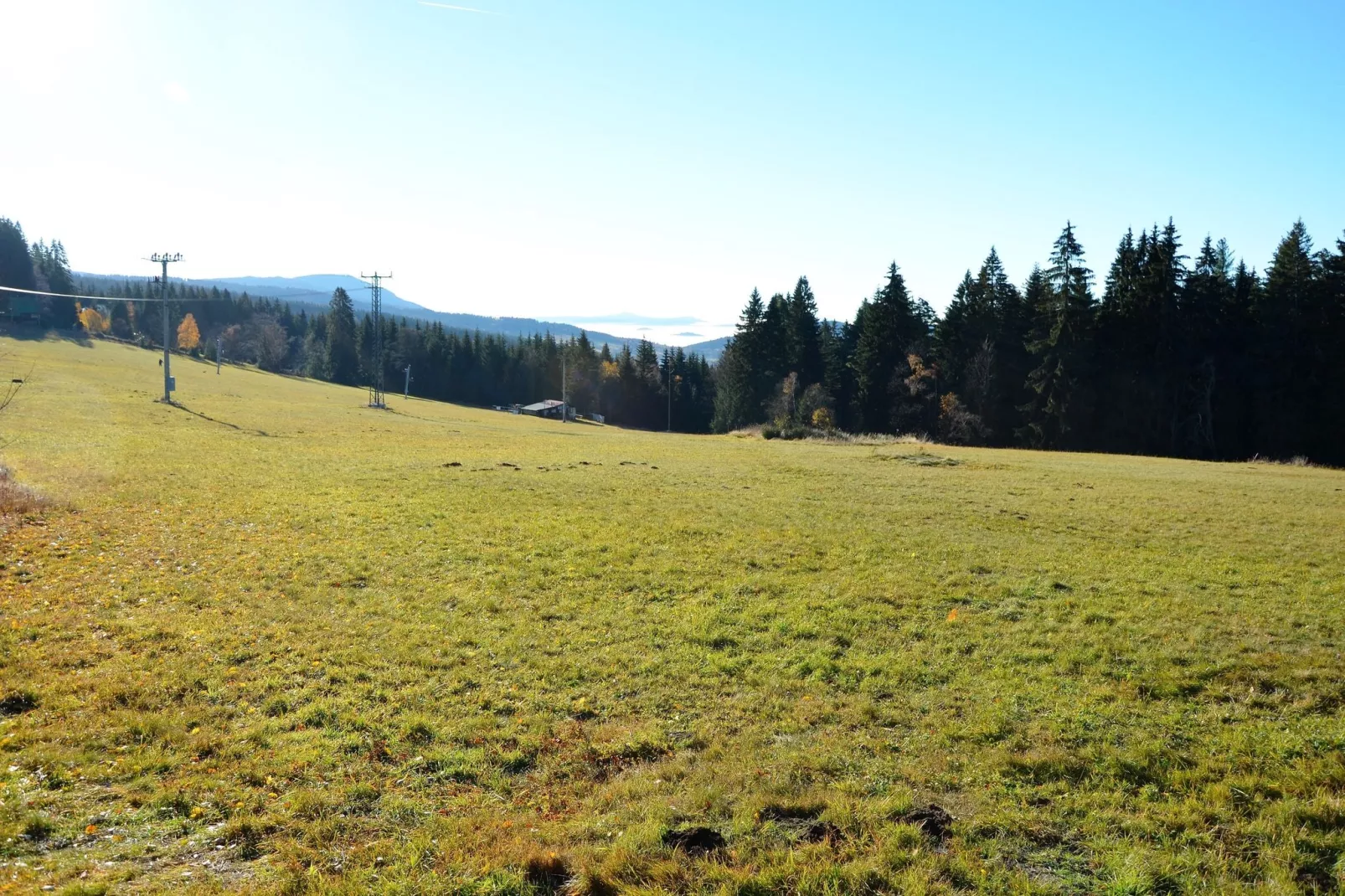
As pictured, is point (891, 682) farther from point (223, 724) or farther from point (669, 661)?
point (223, 724)

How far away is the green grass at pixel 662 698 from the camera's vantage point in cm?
571

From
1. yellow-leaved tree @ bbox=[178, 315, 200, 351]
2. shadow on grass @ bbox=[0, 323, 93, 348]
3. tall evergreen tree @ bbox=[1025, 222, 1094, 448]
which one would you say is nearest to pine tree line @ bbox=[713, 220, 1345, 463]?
tall evergreen tree @ bbox=[1025, 222, 1094, 448]

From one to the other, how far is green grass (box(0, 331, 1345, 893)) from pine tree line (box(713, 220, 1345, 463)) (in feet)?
142

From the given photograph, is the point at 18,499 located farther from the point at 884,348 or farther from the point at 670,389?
the point at 670,389

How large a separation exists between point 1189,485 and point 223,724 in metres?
29.6

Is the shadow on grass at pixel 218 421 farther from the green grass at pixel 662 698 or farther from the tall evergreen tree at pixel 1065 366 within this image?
the tall evergreen tree at pixel 1065 366

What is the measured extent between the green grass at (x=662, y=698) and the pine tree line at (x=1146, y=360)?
43370 mm

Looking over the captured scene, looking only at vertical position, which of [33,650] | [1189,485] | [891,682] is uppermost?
[1189,485]

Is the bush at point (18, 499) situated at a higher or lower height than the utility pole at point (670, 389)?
lower

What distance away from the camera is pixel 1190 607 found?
38.7ft

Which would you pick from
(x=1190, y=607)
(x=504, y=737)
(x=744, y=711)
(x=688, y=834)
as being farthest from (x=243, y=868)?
(x=1190, y=607)

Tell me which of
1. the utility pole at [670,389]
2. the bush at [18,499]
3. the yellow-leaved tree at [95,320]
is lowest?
the bush at [18,499]

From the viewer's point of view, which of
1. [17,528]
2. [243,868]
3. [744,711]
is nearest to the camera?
[243,868]

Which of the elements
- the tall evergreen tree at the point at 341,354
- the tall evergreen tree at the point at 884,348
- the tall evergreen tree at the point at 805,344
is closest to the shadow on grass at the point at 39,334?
the tall evergreen tree at the point at 341,354
